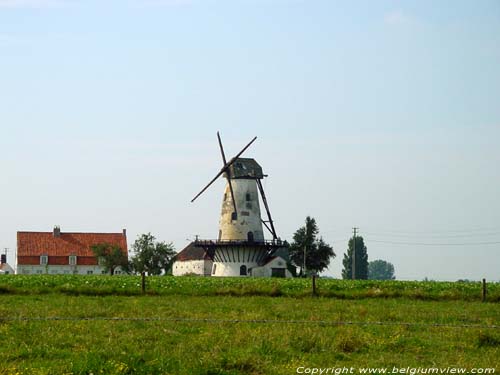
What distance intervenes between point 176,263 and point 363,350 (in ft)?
288

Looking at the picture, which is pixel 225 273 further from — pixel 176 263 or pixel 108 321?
pixel 108 321

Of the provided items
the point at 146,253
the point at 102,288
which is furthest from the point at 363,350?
the point at 146,253

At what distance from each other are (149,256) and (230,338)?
81.1m

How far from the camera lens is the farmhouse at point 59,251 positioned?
107188 millimetres

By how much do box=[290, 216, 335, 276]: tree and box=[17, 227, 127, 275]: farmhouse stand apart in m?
19.7

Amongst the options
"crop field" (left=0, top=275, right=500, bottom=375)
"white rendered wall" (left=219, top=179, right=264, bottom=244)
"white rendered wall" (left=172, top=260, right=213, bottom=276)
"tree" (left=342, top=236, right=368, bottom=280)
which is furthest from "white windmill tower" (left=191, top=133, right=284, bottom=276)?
"tree" (left=342, top=236, right=368, bottom=280)

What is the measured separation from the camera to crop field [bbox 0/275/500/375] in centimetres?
1541

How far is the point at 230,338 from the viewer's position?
17.9 m

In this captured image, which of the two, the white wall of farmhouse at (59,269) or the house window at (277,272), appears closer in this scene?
the house window at (277,272)

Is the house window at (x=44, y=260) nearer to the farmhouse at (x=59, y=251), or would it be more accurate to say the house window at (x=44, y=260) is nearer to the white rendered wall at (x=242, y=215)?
the farmhouse at (x=59, y=251)

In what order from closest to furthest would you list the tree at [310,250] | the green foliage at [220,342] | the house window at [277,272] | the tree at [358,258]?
the green foliage at [220,342]
the house window at [277,272]
the tree at [310,250]
the tree at [358,258]

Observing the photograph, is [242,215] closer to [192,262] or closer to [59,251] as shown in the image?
[192,262]

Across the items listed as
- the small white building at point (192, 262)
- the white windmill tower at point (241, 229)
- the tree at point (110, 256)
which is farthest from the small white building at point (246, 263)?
the tree at point (110, 256)

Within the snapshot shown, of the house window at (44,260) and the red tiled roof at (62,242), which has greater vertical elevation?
the red tiled roof at (62,242)
